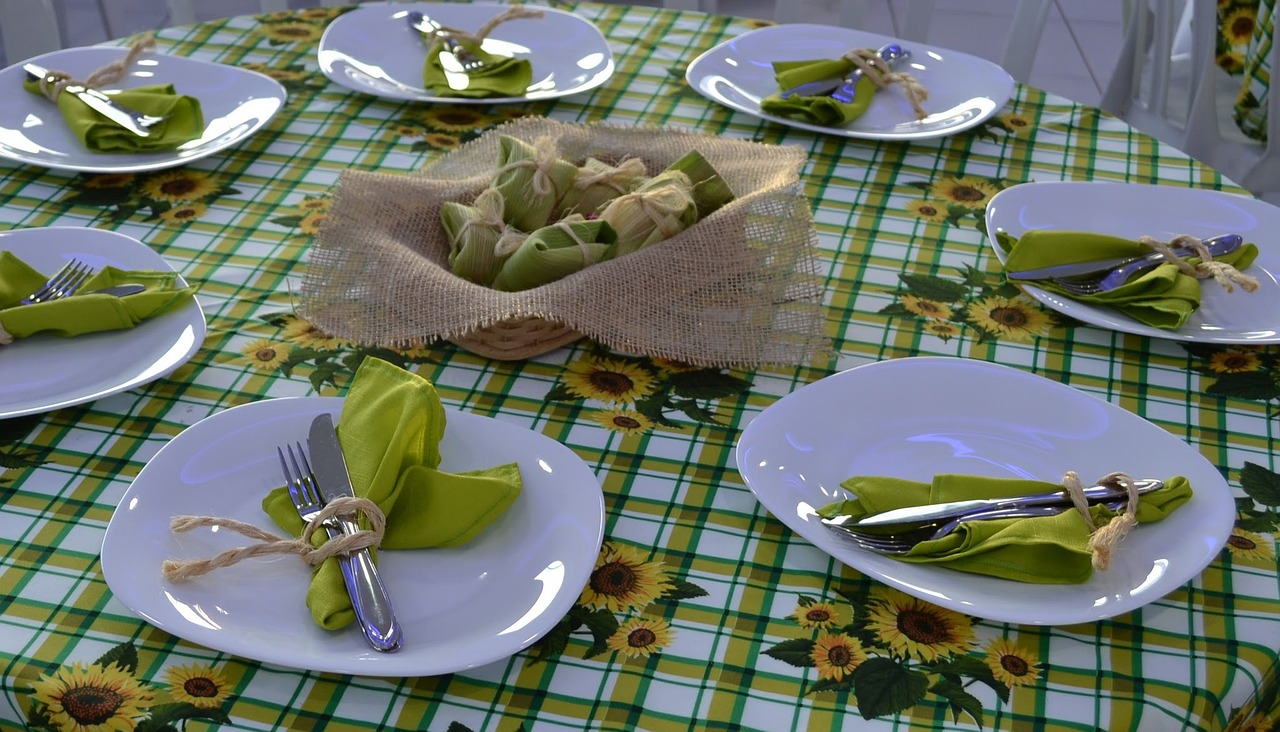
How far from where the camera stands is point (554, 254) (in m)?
1.05

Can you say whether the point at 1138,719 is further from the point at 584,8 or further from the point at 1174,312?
the point at 584,8

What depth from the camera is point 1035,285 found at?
1.13m

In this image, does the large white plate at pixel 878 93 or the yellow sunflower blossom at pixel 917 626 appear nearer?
the yellow sunflower blossom at pixel 917 626

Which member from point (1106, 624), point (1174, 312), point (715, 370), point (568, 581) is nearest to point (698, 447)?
point (715, 370)

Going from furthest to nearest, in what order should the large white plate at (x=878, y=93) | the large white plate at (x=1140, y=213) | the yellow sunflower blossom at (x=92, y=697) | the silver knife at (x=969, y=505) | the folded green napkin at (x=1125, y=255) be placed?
the large white plate at (x=878, y=93) < the large white plate at (x=1140, y=213) < the folded green napkin at (x=1125, y=255) < the silver knife at (x=969, y=505) < the yellow sunflower blossom at (x=92, y=697)

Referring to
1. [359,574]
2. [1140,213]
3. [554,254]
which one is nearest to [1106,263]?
[1140,213]

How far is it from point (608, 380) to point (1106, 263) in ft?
1.60

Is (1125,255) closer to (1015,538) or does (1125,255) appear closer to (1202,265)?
(1202,265)

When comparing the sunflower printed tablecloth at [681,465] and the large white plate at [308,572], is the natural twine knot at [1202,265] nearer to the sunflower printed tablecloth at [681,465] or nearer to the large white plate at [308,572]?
the sunflower printed tablecloth at [681,465]

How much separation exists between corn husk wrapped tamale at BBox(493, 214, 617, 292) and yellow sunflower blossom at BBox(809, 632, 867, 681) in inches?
16.8

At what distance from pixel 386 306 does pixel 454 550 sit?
12.1 inches

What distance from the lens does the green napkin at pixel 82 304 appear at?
100cm

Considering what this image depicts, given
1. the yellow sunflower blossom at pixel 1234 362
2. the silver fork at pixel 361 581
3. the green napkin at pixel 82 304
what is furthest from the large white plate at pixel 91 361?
the yellow sunflower blossom at pixel 1234 362

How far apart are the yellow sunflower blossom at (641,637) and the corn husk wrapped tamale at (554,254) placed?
38 cm
